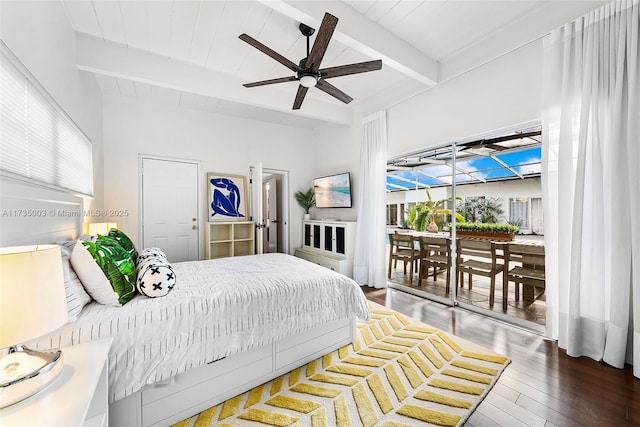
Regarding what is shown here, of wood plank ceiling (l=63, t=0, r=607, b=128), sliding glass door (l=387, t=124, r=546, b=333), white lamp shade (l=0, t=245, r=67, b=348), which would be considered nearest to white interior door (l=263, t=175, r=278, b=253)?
wood plank ceiling (l=63, t=0, r=607, b=128)

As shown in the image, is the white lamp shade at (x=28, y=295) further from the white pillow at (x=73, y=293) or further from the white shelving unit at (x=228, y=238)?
the white shelving unit at (x=228, y=238)

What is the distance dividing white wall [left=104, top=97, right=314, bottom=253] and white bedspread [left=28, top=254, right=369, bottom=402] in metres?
2.42

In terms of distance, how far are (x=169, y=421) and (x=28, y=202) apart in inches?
58.4

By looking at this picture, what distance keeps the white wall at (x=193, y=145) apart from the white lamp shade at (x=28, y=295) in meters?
3.64

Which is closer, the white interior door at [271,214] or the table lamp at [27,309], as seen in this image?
the table lamp at [27,309]

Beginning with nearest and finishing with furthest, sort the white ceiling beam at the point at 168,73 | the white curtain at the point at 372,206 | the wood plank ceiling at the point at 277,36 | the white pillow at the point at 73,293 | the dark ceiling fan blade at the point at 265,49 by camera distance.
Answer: the white pillow at the point at 73,293 → the dark ceiling fan blade at the point at 265,49 → the wood plank ceiling at the point at 277,36 → the white ceiling beam at the point at 168,73 → the white curtain at the point at 372,206

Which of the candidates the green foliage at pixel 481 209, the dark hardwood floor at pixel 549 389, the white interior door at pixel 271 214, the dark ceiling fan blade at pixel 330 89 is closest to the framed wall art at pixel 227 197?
the white interior door at pixel 271 214

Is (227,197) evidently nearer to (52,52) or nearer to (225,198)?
(225,198)

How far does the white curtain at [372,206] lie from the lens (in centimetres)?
397

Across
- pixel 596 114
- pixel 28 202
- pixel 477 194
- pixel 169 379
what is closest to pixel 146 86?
pixel 28 202

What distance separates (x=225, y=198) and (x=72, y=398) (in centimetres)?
393

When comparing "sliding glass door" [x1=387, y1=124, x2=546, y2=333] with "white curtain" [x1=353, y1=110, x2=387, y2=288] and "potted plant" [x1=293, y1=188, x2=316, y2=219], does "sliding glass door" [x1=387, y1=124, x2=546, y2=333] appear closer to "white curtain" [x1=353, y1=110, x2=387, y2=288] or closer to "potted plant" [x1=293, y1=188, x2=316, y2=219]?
"white curtain" [x1=353, y1=110, x2=387, y2=288]

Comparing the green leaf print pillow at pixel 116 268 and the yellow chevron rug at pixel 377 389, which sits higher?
the green leaf print pillow at pixel 116 268

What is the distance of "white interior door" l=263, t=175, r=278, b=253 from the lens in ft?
19.5
